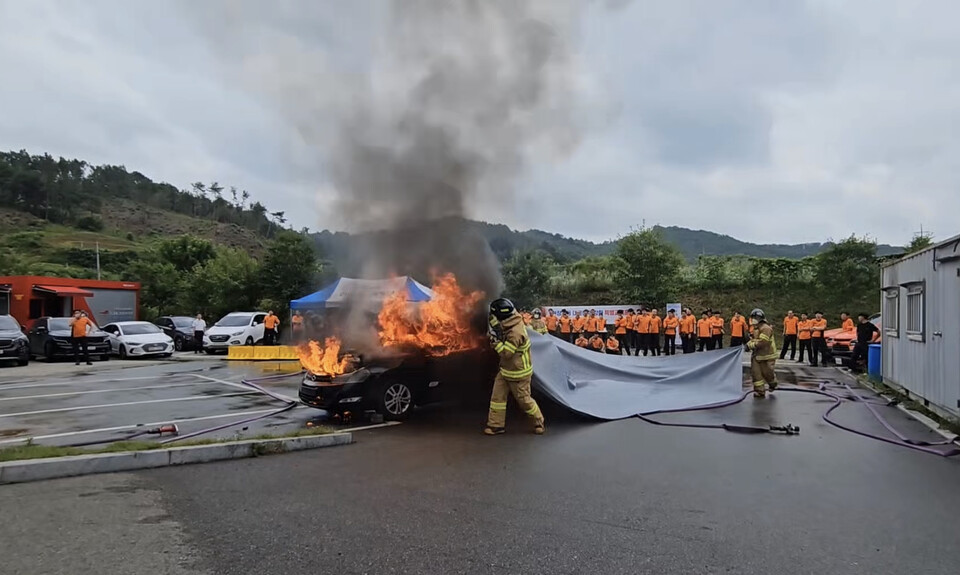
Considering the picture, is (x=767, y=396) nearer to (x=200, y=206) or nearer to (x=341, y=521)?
(x=341, y=521)

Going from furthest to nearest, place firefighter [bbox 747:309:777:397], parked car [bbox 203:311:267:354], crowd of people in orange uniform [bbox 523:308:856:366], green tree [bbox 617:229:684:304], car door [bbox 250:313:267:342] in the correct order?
green tree [bbox 617:229:684:304] → car door [bbox 250:313:267:342] → parked car [bbox 203:311:267:354] → crowd of people in orange uniform [bbox 523:308:856:366] → firefighter [bbox 747:309:777:397]

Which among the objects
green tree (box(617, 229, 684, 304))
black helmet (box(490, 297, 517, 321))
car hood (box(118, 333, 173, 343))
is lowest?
car hood (box(118, 333, 173, 343))

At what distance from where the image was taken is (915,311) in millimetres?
9758

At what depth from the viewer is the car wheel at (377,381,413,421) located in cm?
833

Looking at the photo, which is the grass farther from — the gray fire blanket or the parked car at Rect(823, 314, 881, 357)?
the parked car at Rect(823, 314, 881, 357)

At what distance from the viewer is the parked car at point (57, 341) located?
18750mm

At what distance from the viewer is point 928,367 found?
29.0 ft

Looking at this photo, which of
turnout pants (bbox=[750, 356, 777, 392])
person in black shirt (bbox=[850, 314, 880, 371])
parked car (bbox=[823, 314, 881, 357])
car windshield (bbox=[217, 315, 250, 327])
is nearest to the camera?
turnout pants (bbox=[750, 356, 777, 392])

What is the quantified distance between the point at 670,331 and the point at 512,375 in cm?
1411

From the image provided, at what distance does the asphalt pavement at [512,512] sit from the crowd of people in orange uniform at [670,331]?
1101 centimetres

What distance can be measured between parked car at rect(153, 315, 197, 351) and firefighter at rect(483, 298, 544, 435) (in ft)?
64.2

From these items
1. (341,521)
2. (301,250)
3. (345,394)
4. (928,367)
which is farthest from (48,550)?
(301,250)

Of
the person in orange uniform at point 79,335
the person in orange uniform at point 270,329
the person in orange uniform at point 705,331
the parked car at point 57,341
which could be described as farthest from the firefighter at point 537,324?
the parked car at point 57,341

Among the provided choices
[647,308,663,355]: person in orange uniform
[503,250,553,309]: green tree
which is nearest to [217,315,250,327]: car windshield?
[503,250,553,309]: green tree
